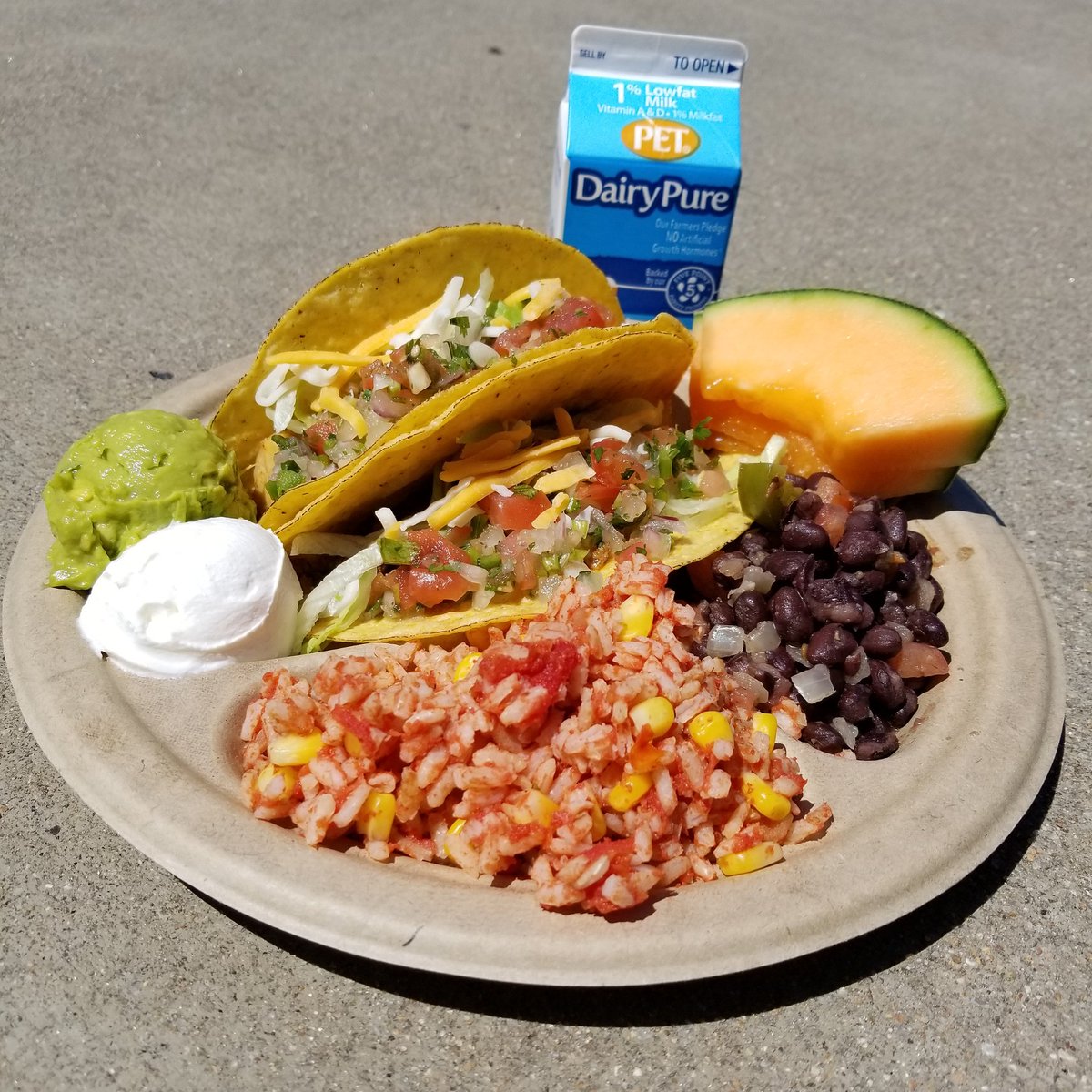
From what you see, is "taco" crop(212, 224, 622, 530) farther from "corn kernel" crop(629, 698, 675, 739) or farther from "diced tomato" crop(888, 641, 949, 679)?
"diced tomato" crop(888, 641, 949, 679)

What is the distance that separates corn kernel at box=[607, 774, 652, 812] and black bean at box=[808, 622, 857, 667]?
65cm

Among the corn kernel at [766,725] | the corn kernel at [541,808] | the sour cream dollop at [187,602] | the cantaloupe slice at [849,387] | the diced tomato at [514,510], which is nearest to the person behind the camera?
the corn kernel at [541,808]

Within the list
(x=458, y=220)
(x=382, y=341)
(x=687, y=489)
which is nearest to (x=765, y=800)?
(x=687, y=489)

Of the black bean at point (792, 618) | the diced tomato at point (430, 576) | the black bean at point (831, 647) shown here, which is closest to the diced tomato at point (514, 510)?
the diced tomato at point (430, 576)

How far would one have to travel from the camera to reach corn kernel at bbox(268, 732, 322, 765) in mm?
1840

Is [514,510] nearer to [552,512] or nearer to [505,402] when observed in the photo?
[552,512]

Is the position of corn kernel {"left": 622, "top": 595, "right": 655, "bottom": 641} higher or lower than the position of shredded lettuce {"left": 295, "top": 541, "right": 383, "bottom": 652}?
higher

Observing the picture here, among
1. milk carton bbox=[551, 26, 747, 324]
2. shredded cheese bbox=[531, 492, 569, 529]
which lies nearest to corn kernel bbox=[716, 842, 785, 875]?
shredded cheese bbox=[531, 492, 569, 529]

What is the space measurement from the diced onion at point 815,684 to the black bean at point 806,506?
0.44 meters

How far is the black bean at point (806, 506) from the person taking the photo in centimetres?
244

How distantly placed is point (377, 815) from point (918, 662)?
1.34 metres

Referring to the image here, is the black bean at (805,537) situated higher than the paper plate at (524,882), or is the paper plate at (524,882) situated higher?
the black bean at (805,537)

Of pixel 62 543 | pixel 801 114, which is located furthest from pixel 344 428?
pixel 801 114

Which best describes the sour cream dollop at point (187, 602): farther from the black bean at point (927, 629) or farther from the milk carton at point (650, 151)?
the milk carton at point (650, 151)
